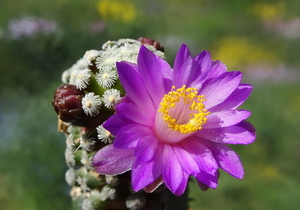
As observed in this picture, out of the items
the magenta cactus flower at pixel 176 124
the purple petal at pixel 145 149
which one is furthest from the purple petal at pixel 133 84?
the purple petal at pixel 145 149

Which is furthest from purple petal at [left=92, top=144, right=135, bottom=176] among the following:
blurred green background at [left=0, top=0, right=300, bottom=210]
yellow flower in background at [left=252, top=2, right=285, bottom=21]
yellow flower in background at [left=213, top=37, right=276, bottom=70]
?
yellow flower in background at [left=252, top=2, right=285, bottom=21]

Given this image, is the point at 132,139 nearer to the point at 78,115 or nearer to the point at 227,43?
the point at 78,115

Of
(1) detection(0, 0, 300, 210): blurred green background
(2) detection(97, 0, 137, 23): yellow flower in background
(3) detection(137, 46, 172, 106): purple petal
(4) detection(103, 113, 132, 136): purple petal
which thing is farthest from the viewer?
(2) detection(97, 0, 137, 23): yellow flower in background

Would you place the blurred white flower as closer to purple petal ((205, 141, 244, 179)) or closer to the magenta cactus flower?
the magenta cactus flower

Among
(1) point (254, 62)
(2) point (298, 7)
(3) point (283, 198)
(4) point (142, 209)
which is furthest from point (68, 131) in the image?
(2) point (298, 7)

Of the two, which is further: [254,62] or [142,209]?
[254,62]

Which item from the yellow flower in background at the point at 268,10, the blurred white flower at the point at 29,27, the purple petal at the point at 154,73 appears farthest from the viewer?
the yellow flower in background at the point at 268,10

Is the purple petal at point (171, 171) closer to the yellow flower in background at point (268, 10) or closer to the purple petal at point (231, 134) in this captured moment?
the purple petal at point (231, 134)
